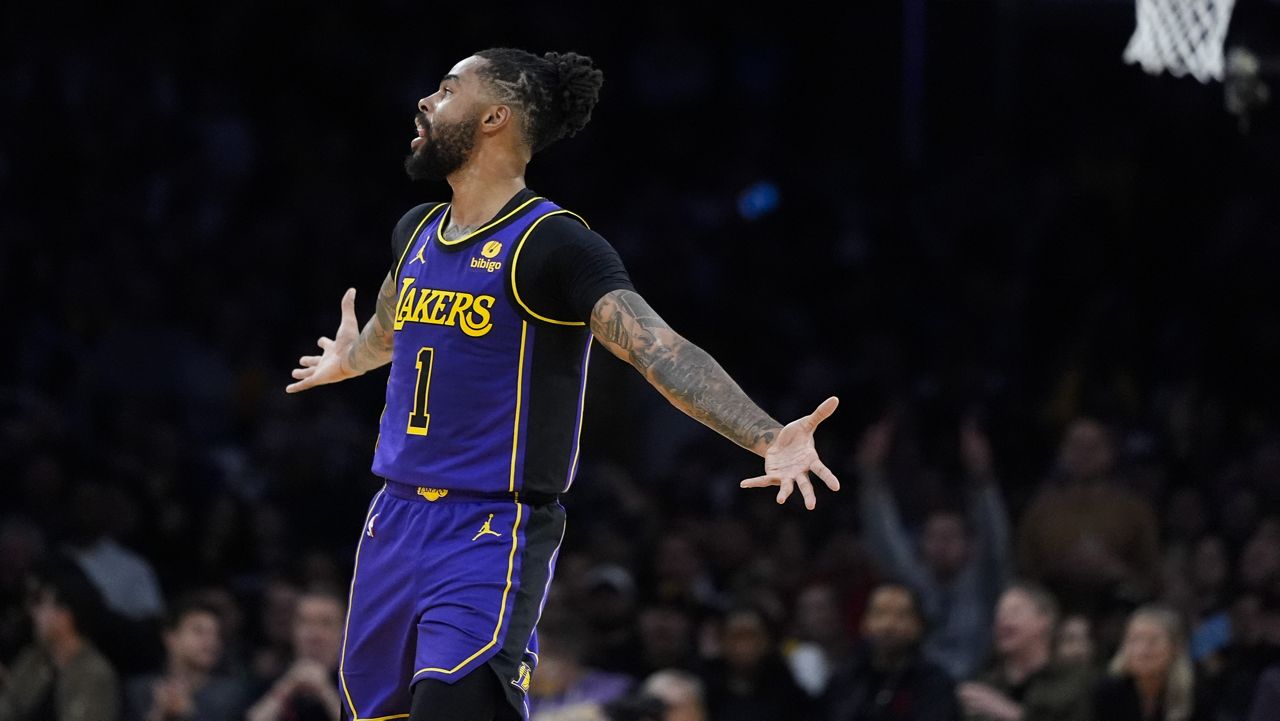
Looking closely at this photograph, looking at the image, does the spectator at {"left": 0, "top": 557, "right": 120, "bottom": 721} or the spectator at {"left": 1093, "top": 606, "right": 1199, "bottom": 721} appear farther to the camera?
the spectator at {"left": 0, "top": 557, "right": 120, "bottom": 721}

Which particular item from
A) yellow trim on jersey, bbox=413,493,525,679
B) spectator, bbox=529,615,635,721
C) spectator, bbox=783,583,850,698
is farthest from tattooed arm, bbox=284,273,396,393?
spectator, bbox=783,583,850,698

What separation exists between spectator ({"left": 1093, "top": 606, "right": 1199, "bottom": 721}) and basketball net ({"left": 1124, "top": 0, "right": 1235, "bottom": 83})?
2.44 metres

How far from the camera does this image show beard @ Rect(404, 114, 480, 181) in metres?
4.91

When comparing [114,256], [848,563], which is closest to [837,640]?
[848,563]

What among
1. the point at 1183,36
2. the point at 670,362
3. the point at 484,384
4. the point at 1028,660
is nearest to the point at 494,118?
the point at 484,384

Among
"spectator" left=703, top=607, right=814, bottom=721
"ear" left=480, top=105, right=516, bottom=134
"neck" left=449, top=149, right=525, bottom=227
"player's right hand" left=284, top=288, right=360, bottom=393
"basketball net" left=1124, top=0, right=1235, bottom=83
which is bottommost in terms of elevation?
"spectator" left=703, top=607, right=814, bottom=721

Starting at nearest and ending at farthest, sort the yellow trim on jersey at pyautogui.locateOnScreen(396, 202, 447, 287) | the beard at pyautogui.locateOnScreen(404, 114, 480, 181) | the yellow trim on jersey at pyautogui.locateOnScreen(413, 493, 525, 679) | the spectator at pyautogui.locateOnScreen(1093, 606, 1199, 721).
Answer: the yellow trim on jersey at pyautogui.locateOnScreen(413, 493, 525, 679)
the beard at pyautogui.locateOnScreen(404, 114, 480, 181)
the yellow trim on jersey at pyautogui.locateOnScreen(396, 202, 447, 287)
the spectator at pyautogui.locateOnScreen(1093, 606, 1199, 721)


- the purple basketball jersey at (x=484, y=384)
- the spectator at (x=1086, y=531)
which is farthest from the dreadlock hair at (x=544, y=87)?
the spectator at (x=1086, y=531)

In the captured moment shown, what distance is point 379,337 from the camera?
549 cm

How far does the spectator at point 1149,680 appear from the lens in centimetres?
810

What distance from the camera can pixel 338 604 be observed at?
8.71 m

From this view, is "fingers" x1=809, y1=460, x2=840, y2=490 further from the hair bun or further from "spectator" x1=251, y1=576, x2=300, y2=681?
"spectator" x1=251, y1=576, x2=300, y2=681

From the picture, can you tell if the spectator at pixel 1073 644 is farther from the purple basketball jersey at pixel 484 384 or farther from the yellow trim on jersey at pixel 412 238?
the yellow trim on jersey at pixel 412 238

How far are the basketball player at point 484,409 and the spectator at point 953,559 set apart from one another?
499 centimetres
